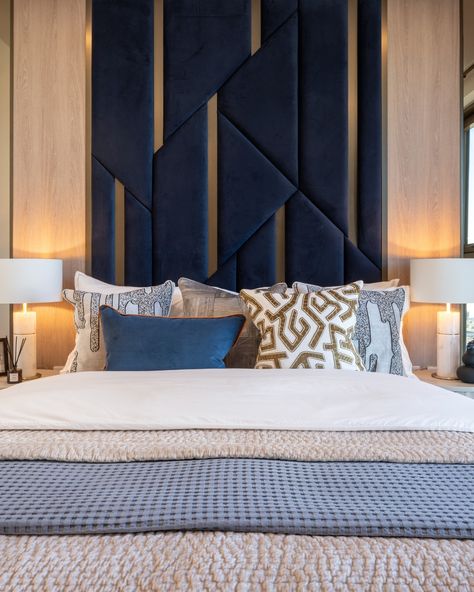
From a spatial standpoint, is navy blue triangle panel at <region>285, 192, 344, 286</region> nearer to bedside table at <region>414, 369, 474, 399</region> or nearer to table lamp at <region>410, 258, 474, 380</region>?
table lamp at <region>410, 258, 474, 380</region>

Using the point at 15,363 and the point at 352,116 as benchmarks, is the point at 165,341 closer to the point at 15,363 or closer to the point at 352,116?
the point at 15,363

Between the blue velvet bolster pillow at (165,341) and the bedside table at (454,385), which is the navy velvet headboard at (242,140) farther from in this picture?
the blue velvet bolster pillow at (165,341)

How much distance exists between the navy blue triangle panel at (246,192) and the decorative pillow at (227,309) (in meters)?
0.44

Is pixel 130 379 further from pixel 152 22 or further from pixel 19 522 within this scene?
pixel 152 22

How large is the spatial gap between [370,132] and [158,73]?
1.22 metres

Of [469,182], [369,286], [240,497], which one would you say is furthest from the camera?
[469,182]

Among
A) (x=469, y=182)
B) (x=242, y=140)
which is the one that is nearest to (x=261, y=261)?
(x=242, y=140)

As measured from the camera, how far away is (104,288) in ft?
8.77

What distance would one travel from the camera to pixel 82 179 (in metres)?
2.93

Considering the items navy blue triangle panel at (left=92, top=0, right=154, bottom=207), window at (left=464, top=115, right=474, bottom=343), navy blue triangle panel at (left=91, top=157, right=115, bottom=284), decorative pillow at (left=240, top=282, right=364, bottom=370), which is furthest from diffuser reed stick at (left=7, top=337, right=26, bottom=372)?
window at (left=464, top=115, right=474, bottom=343)

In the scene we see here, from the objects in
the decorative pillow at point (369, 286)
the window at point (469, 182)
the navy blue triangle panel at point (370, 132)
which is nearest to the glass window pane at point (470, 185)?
the window at point (469, 182)

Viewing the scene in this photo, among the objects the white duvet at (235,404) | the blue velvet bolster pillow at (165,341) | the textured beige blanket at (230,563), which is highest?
the blue velvet bolster pillow at (165,341)

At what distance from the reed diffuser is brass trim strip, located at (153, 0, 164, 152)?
1.29 m

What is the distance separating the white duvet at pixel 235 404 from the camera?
133 centimetres
